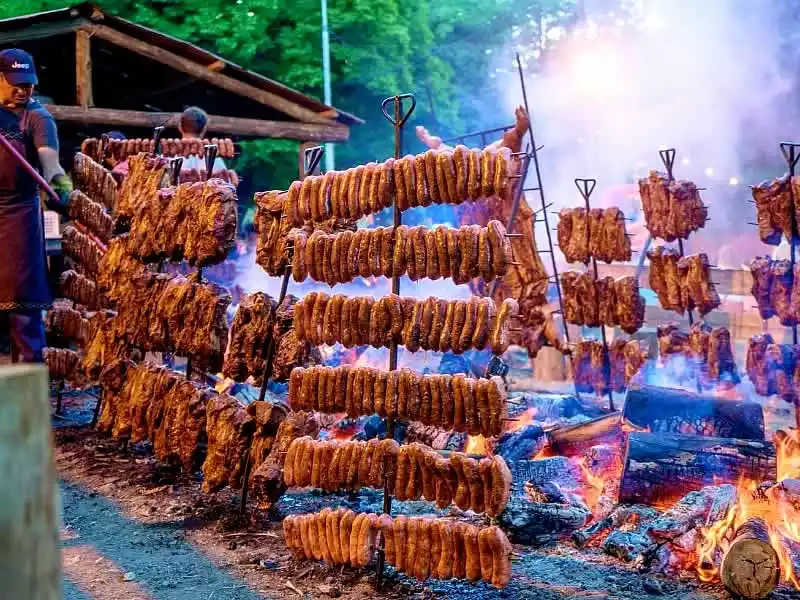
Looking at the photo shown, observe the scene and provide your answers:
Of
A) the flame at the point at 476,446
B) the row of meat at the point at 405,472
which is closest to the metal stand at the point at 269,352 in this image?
the row of meat at the point at 405,472

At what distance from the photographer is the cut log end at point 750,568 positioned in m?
5.30

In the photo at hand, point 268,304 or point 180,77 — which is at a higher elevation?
point 180,77

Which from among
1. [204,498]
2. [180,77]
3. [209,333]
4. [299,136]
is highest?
[180,77]

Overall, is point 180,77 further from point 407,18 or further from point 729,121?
point 729,121

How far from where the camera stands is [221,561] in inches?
235

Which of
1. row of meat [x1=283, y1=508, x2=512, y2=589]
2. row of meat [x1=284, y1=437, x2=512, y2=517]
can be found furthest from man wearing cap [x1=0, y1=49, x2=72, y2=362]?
row of meat [x1=283, y1=508, x2=512, y2=589]

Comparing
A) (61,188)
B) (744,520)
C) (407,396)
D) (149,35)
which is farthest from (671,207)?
(149,35)

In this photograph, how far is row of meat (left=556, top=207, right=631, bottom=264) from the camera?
1023 cm

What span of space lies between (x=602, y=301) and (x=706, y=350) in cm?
137

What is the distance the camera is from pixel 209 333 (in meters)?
7.25

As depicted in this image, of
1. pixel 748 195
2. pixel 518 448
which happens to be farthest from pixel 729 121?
pixel 518 448

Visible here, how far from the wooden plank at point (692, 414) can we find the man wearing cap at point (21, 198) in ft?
19.5

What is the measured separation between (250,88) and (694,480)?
10351 mm

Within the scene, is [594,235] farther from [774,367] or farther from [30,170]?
[30,170]
